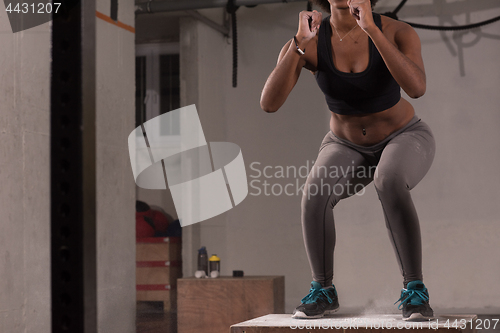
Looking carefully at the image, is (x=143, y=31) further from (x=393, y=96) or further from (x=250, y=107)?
(x=393, y=96)

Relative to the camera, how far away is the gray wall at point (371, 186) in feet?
14.5

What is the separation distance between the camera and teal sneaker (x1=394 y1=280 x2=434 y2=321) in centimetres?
147

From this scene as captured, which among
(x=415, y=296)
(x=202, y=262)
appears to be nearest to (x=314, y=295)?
(x=415, y=296)

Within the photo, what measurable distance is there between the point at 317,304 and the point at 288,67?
2.26 ft

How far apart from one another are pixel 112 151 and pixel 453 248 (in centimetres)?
276

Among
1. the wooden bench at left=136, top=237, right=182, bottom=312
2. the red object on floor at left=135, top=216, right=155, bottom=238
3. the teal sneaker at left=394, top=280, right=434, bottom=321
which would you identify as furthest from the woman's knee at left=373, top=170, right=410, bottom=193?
the red object on floor at left=135, top=216, right=155, bottom=238

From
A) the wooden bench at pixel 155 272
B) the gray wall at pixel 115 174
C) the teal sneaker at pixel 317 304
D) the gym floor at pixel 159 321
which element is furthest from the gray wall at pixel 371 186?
the teal sneaker at pixel 317 304

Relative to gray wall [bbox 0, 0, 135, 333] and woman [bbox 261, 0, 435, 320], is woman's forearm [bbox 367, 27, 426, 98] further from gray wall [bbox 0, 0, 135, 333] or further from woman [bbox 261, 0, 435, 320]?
gray wall [bbox 0, 0, 135, 333]

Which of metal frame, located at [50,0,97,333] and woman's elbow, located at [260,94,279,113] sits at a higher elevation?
woman's elbow, located at [260,94,279,113]

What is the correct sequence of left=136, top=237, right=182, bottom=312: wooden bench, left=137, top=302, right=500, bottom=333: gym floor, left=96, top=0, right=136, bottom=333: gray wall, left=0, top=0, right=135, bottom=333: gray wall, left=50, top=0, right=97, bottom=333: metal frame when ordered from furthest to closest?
left=136, top=237, right=182, bottom=312: wooden bench
left=137, top=302, right=500, bottom=333: gym floor
left=96, top=0, right=136, bottom=333: gray wall
left=0, top=0, right=135, bottom=333: gray wall
left=50, top=0, right=97, bottom=333: metal frame

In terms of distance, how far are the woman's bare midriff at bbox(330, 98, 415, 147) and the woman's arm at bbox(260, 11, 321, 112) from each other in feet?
0.71

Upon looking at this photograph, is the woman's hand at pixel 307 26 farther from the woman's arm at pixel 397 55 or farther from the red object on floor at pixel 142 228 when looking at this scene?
the red object on floor at pixel 142 228

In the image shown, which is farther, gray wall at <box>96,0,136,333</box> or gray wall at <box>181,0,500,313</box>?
gray wall at <box>181,0,500,313</box>

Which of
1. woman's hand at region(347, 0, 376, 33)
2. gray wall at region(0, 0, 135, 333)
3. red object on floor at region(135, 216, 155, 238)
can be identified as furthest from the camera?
red object on floor at region(135, 216, 155, 238)
